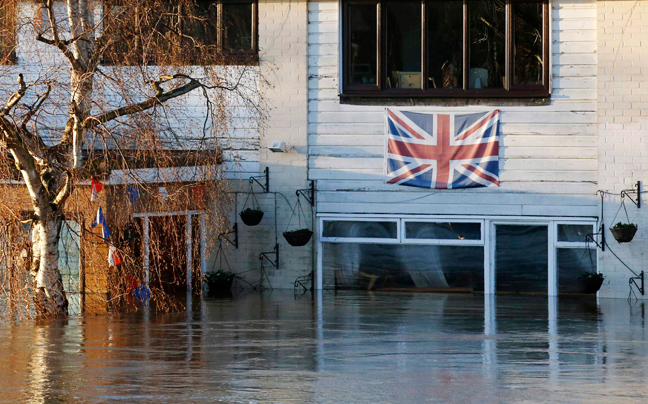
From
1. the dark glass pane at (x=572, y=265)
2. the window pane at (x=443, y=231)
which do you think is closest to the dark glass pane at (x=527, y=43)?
the window pane at (x=443, y=231)

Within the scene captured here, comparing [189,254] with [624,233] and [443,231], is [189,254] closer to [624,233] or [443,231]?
[443,231]

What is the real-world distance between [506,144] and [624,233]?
2.34 metres

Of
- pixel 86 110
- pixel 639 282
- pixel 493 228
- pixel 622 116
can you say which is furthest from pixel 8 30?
pixel 639 282

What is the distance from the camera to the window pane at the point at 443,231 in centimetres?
1552

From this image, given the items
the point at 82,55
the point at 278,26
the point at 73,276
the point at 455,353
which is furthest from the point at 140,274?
the point at 278,26

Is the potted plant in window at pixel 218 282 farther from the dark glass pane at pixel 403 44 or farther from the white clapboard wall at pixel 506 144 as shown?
the dark glass pane at pixel 403 44

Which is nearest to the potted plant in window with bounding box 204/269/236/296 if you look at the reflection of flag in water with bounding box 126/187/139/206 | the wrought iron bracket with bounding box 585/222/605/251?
the reflection of flag in water with bounding box 126/187/139/206

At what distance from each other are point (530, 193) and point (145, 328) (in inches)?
273

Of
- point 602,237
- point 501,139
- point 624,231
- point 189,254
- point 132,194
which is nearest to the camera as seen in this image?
point 132,194

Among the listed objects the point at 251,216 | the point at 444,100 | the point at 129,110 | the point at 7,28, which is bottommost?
the point at 251,216

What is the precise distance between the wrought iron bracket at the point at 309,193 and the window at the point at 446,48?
1695mm

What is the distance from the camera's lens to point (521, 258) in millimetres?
15508

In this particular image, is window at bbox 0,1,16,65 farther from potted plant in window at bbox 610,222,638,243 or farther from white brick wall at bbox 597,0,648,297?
potted plant in window at bbox 610,222,638,243

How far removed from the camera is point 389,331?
11.4 metres
